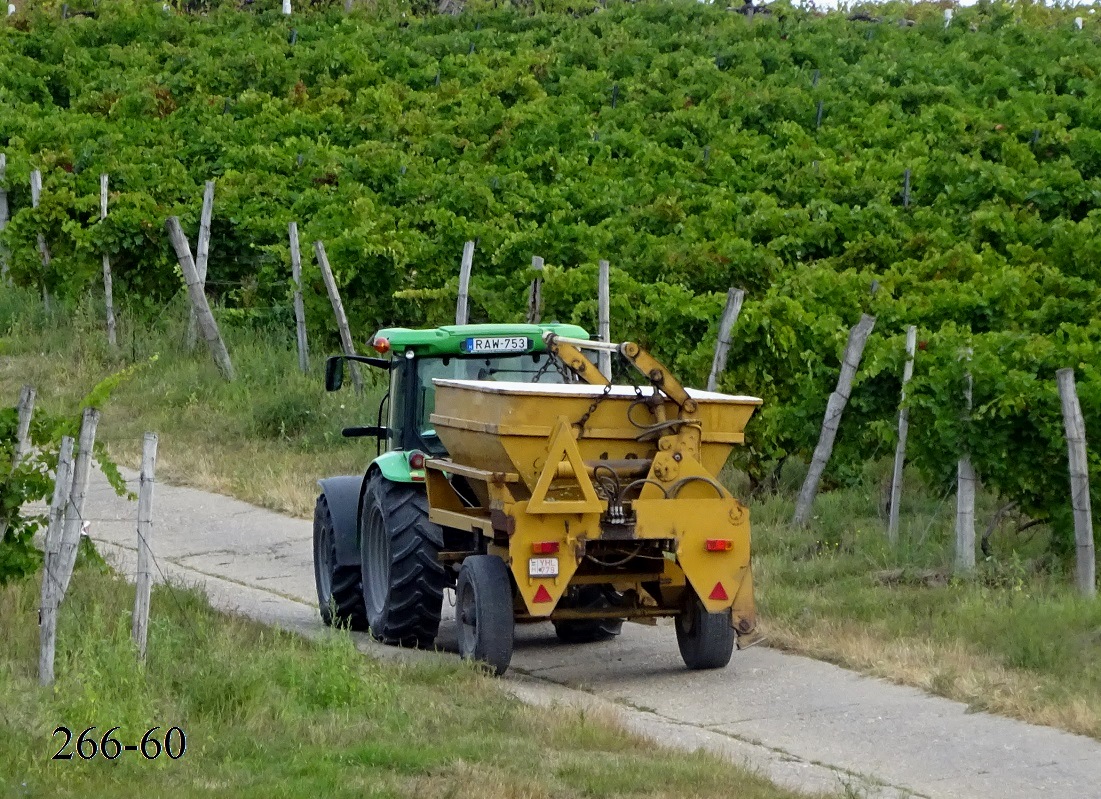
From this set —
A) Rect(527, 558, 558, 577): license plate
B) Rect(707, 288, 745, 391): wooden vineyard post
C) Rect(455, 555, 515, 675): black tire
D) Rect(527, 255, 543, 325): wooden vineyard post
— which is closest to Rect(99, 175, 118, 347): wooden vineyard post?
Rect(527, 255, 543, 325): wooden vineyard post

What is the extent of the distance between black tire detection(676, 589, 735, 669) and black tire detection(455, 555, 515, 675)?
1109 mm

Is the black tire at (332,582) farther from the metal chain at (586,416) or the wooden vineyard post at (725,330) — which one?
the wooden vineyard post at (725,330)

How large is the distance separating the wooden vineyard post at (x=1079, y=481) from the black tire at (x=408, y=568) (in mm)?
3934

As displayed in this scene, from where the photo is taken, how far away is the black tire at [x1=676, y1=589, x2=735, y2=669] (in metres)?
9.78

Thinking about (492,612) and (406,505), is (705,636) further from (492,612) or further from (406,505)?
(406,505)

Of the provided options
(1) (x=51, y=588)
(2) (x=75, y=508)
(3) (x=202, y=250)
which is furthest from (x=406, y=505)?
(3) (x=202, y=250)

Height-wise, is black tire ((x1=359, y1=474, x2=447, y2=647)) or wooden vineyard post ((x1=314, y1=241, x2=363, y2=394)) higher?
wooden vineyard post ((x1=314, y1=241, x2=363, y2=394))

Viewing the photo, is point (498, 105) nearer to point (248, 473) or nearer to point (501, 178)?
point (501, 178)

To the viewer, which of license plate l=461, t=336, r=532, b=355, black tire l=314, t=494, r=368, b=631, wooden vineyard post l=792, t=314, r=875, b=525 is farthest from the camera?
wooden vineyard post l=792, t=314, r=875, b=525

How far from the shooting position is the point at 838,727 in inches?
336

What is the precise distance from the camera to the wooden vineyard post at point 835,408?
12.7 meters

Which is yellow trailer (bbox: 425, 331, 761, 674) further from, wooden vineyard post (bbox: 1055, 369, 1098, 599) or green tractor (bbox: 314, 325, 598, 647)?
wooden vineyard post (bbox: 1055, 369, 1098, 599)

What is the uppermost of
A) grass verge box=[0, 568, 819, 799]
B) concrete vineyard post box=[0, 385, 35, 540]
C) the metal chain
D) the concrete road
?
the metal chain

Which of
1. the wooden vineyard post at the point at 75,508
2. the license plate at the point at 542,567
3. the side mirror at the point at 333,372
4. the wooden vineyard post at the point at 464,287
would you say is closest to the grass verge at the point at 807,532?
the wooden vineyard post at the point at 464,287
